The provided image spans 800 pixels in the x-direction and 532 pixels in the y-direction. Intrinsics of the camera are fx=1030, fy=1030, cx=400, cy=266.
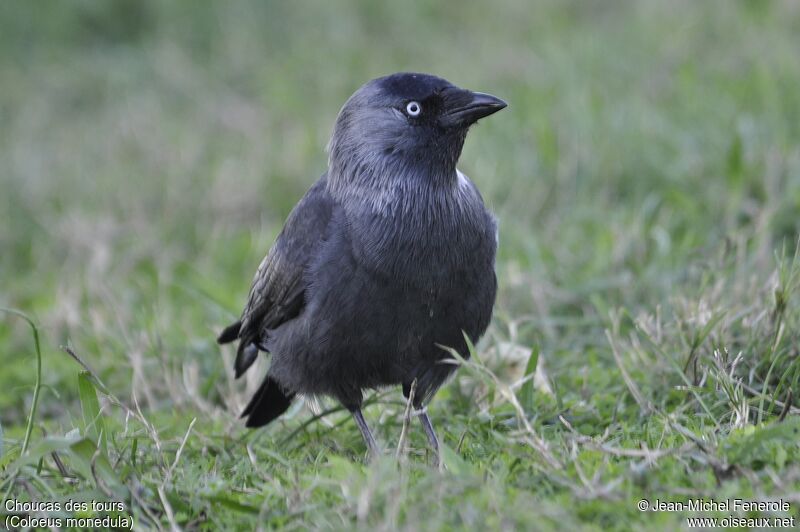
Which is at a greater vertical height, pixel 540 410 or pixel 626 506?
pixel 626 506

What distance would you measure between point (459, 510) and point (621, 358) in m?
1.59

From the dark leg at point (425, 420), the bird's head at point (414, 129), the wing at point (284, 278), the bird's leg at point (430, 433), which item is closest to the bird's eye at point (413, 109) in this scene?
the bird's head at point (414, 129)

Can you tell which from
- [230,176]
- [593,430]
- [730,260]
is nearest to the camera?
[593,430]

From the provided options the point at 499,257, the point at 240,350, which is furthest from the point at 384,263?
the point at 499,257

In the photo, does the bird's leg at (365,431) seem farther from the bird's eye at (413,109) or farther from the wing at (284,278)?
the bird's eye at (413,109)

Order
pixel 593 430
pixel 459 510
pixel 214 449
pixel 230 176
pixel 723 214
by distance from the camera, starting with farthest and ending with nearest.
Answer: pixel 230 176, pixel 723 214, pixel 214 449, pixel 593 430, pixel 459 510

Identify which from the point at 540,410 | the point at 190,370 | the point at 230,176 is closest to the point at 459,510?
the point at 540,410

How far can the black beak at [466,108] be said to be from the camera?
3.98m

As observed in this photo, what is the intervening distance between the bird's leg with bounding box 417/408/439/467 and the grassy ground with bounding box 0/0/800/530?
0.23 ft

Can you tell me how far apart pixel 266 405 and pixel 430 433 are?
823 millimetres

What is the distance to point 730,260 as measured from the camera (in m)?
4.57

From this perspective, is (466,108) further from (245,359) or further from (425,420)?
(245,359)

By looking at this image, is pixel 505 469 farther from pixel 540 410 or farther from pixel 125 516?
pixel 125 516

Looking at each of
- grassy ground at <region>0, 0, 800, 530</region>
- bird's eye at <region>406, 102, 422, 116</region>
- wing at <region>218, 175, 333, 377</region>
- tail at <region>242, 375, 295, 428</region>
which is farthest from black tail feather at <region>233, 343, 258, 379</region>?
bird's eye at <region>406, 102, 422, 116</region>
